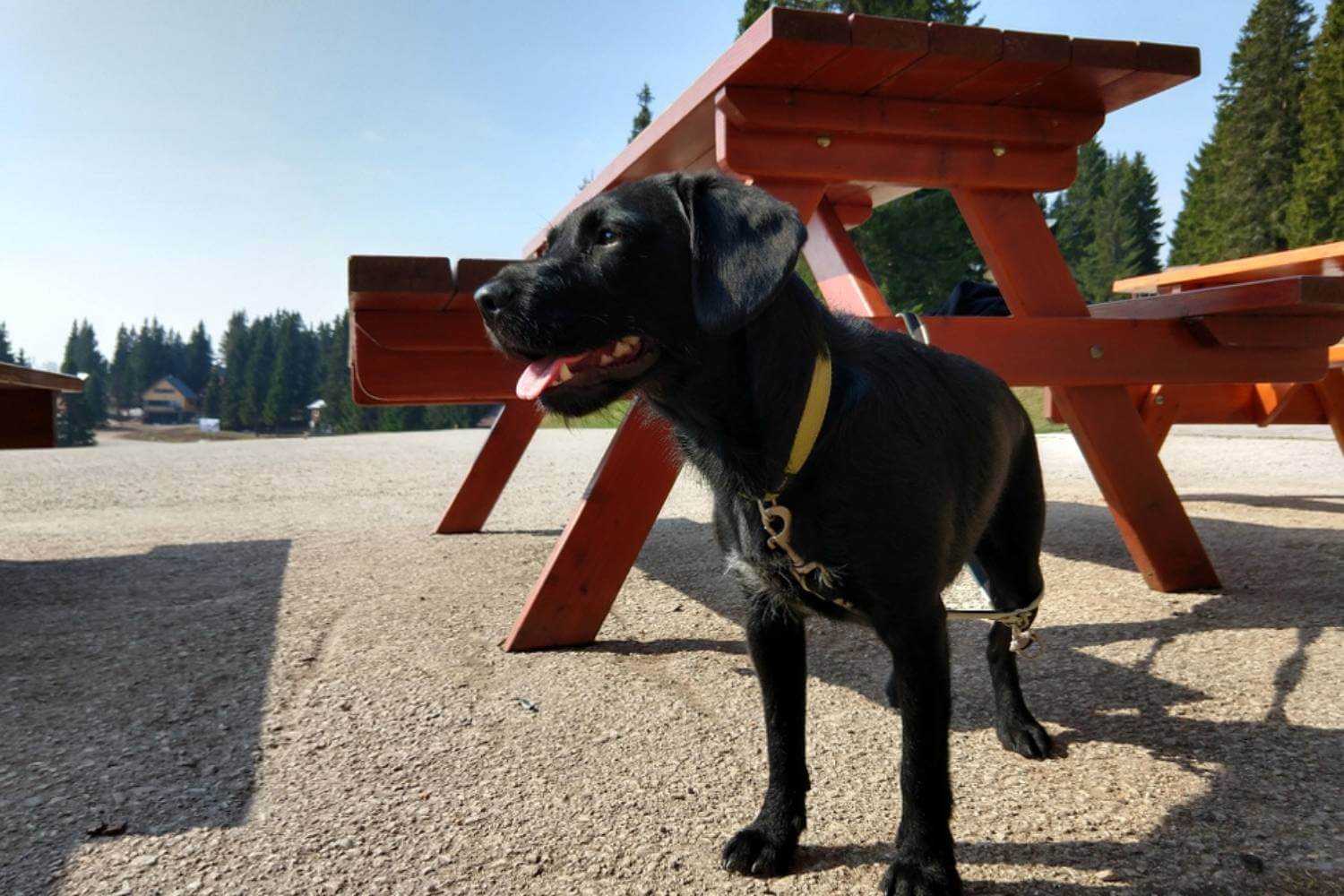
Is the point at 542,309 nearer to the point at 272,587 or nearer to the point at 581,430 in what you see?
the point at 272,587

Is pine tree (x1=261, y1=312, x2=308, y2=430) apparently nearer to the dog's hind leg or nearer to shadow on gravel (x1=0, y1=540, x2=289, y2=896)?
shadow on gravel (x1=0, y1=540, x2=289, y2=896)

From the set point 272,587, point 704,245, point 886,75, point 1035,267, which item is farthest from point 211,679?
point 1035,267

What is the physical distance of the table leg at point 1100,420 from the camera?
3.86 m

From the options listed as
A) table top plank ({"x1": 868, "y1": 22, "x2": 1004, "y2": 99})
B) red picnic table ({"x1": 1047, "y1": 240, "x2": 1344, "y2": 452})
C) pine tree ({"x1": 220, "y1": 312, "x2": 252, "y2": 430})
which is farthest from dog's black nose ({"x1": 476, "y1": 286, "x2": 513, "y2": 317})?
pine tree ({"x1": 220, "y1": 312, "x2": 252, "y2": 430})

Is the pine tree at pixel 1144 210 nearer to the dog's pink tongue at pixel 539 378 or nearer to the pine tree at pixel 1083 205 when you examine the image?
the pine tree at pixel 1083 205

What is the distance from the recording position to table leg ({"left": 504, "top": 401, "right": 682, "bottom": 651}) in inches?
135

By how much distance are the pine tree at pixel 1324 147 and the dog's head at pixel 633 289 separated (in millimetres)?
40412

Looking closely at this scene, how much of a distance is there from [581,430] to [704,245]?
19.1 meters

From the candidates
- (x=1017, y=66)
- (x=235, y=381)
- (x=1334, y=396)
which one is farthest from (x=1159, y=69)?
(x=235, y=381)

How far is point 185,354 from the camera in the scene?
103750mm

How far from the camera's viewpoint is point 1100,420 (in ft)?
13.1

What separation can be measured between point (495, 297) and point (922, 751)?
4.12 feet

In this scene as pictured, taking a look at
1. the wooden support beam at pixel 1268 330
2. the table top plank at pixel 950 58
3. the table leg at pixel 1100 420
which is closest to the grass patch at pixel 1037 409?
the wooden support beam at pixel 1268 330

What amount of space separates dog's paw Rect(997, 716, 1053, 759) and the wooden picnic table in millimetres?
5322
